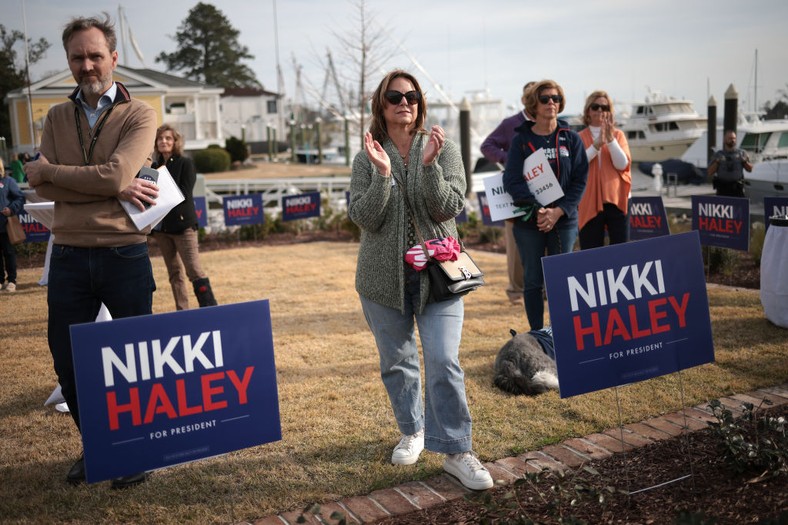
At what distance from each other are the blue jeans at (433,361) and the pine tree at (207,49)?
215 ft

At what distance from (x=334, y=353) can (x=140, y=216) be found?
10.2 ft

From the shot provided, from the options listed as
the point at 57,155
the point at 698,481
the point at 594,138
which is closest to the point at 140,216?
the point at 57,155

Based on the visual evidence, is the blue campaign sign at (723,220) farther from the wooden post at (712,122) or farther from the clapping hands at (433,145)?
the wooden post at (712,122)

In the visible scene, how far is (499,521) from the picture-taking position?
3.03 metres

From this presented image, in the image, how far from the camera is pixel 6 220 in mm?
10078

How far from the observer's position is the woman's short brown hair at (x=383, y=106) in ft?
11.8

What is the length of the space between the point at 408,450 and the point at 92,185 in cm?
211

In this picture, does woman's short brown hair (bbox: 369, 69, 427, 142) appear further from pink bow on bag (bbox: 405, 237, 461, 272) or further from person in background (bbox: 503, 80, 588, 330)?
person in background (bbox: 503, 80, 588, 330)

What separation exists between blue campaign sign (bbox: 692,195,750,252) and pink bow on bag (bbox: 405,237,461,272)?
5556 millimetres

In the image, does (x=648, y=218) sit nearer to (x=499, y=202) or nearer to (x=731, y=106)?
(x=499, y=202)

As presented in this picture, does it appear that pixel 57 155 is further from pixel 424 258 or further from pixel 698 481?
pixel 698 481

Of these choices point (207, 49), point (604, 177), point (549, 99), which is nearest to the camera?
point (549, 99)

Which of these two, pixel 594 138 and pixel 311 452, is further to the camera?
pixel 594 138

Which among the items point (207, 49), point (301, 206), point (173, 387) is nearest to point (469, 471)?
point (173, 387)
